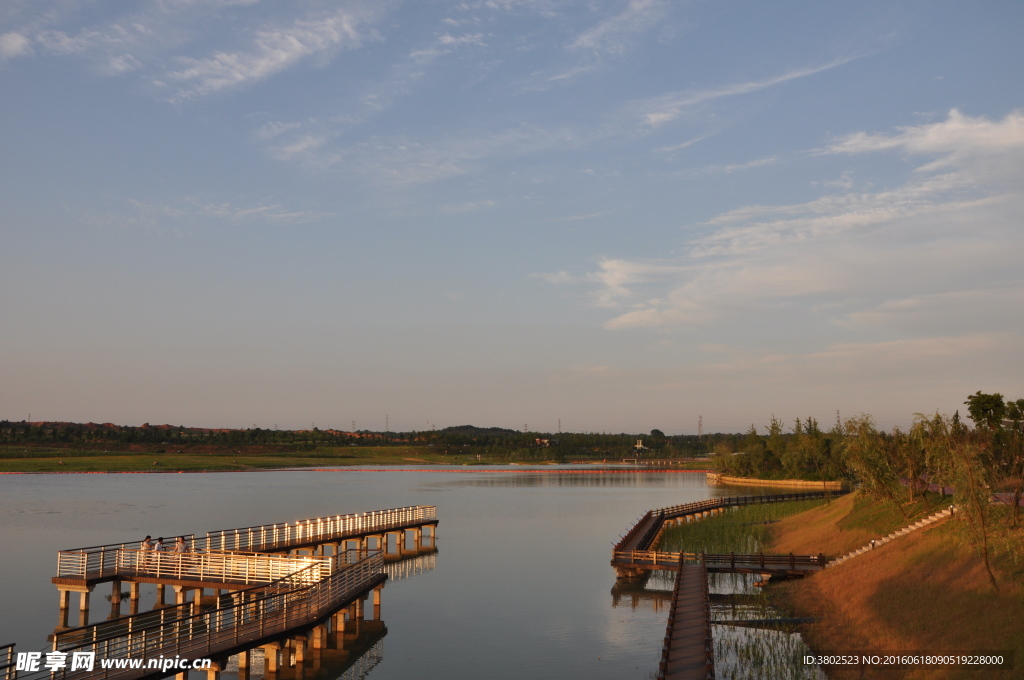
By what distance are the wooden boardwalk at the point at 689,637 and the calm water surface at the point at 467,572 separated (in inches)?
70.4

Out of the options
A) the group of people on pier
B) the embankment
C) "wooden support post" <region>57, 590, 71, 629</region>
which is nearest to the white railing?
the group of people on pier

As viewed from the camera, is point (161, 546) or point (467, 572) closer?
point (161, 546)

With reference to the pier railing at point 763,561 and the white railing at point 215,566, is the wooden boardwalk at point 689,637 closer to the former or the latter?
the pier railing at point 763,561

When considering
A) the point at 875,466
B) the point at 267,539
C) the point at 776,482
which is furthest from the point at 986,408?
the point at 267,539

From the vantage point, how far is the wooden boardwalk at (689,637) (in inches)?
977

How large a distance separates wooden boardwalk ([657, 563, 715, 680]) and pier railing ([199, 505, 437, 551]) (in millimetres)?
Result: 23715

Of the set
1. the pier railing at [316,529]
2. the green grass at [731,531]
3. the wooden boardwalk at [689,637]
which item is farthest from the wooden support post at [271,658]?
the green grass at [731,531]

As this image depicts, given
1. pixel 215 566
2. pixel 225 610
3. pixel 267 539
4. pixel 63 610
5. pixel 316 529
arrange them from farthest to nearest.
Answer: pixel 267 539
pixel 316 529
pixel 215 566
pixel 63 610
pixel 225 610

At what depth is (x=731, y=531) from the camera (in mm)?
68375

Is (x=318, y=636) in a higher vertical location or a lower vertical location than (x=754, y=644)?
higher

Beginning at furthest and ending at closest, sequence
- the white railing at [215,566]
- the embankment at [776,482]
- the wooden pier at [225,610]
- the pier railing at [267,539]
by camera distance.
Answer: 1. the embankment at [776,482]
2. the pier railing at [267,539]
3. the white railing at [215,566]
4. the wooden pier at [225,610]

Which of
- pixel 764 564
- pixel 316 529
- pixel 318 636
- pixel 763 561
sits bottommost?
pixel 318 636

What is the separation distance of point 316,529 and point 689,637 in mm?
31652

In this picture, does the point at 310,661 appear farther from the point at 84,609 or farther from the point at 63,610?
the point at 63,610
